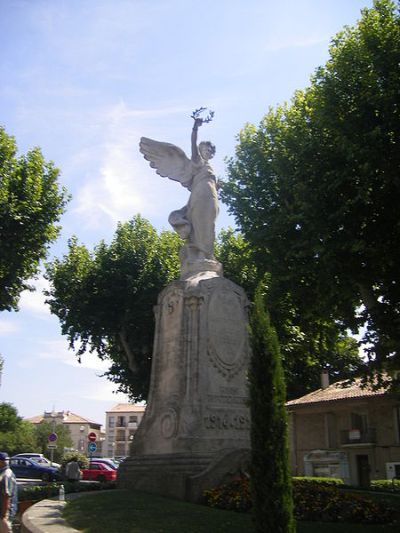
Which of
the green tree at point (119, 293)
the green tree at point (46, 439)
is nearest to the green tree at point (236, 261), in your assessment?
the green tree at point (119, 293)

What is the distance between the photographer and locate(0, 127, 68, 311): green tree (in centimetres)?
1990

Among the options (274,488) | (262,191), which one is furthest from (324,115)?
(274,488)

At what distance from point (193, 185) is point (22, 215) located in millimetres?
8509

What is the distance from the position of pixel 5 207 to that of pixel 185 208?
26.6 feet

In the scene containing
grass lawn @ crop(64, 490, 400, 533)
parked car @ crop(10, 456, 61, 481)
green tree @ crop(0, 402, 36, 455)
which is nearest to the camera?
grass lawn @ crop(64, 490, 400, 533)

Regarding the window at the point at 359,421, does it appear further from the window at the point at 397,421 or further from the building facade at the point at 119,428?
the building facade at the point at 119,428

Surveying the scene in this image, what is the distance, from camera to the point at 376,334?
16.0 metres

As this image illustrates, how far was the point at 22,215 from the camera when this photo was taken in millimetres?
20312

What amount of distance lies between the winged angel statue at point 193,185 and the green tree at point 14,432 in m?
56.0

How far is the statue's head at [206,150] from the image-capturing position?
14.9 metres

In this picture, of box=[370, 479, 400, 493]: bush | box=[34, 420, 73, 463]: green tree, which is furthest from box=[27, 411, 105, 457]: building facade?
box=[370, 479, 400, 493]: bush

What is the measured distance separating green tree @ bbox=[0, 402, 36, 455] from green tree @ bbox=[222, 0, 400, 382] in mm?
54892

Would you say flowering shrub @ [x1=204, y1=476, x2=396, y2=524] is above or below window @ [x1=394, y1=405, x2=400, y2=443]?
below

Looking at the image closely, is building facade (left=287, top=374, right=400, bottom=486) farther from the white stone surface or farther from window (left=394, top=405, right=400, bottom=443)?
the white stone surface
